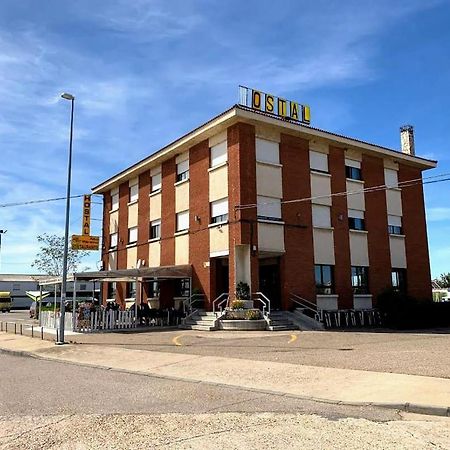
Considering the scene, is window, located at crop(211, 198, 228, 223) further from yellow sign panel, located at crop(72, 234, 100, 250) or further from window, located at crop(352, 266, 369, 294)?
yellow sign panel, located at crop(72, 234, 100, 250)

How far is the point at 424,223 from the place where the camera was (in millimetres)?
32812

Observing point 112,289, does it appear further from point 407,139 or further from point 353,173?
point 407,139

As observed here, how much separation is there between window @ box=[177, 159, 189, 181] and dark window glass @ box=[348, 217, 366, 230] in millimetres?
9523

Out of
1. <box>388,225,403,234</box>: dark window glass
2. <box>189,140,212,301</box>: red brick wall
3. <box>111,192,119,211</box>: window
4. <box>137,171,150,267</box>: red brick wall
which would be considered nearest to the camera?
<box>189,140,212,301</box>: red brick wall

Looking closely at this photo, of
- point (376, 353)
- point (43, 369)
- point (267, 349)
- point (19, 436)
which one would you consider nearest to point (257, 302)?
point (267, 349)

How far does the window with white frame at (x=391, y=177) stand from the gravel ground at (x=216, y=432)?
25.9 m

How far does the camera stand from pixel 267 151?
85.9 feet

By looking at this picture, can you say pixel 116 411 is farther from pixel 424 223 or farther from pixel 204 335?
pixel 424 223

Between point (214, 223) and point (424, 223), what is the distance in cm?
1469

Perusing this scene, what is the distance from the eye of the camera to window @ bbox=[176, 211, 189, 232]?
28750 mm

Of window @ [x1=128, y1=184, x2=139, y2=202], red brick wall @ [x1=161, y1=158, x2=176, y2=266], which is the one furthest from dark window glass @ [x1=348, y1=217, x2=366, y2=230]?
window @ [x1=128, y1=184, x2=139, y2=202]

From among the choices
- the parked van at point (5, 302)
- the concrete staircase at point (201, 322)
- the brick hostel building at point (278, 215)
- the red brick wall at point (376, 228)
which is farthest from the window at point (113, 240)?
the parked van at point (5, 302)

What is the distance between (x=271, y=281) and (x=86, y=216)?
1329 cm

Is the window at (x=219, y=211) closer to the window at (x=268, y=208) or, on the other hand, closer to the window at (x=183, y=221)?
the window at (x=268, y=208)
